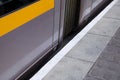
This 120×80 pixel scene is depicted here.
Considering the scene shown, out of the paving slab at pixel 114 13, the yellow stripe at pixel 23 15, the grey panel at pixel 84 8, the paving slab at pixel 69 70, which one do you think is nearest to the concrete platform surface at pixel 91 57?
the paving slab at pixel 69 70

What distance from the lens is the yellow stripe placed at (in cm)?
304

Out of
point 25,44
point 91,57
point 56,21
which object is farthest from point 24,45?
point 91,57

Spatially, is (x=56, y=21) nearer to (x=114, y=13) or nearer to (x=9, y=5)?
(x=9, y=5)

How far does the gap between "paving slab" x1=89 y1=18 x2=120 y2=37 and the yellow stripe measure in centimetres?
211

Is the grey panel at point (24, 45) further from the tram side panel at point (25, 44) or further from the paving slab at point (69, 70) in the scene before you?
the paving slab at point (69, 70)

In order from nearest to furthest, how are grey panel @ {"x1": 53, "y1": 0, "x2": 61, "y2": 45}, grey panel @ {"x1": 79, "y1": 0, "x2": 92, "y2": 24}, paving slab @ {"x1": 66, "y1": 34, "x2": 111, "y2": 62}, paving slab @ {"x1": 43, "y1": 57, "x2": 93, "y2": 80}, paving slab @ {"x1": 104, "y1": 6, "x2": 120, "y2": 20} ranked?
paving slab @ {"x1": 43, "y1": 57, "x2": 93, "y2": 80} → grey panel @ {"x1": 53, "y1": 0, "x2": 61, "y2": 45} → paving slab @ {"x1": 66, "y1": 34, "x2": 111, "y2": 62} → grey panel @ {"x1": 79, "y1": 0, "x2": 92, "y2": 24} → paving slab @ {"x1": 104, "y1": 6, "x2": 120, "y2": 20}

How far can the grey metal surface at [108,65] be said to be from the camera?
4152 mm

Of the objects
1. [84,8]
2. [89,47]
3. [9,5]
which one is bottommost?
[89,47]

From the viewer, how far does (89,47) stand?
A: 511 centimetres

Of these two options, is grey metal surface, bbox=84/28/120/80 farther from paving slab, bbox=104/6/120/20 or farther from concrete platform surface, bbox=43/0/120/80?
paving slab, bbox=104/6/120/20

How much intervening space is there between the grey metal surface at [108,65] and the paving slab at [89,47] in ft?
0.40

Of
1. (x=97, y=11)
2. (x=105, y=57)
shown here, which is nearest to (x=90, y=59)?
(x=105, y=57)

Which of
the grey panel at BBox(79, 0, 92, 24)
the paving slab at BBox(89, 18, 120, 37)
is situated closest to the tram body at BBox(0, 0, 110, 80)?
the grey panel at BBox(79, 0, 92, 24)

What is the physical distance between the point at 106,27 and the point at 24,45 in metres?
3.11
